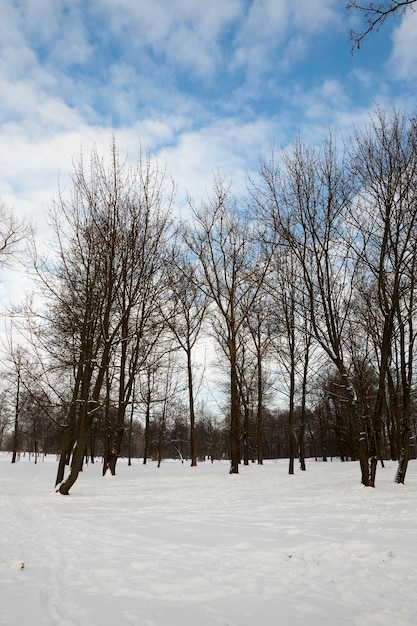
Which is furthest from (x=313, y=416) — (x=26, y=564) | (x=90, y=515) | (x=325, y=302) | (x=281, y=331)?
(x=26, y=564)

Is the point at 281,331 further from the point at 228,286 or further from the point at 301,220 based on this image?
the point at 301,220

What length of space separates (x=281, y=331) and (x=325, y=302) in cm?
865

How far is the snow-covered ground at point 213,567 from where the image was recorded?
11.3 feet

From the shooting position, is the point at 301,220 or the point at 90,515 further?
the point at 301,220

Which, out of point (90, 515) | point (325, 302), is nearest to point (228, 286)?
point (325, 302)

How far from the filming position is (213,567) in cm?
468

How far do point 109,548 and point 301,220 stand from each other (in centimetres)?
1200

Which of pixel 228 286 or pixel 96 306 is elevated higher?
pixel 228 286

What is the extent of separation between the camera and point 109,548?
18.2 ft

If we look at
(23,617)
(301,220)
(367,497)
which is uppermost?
(301,220)

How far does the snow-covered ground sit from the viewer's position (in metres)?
3.43

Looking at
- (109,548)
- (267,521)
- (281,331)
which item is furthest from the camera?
(281,331)

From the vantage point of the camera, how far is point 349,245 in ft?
45.2

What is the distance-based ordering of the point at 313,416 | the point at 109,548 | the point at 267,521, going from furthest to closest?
the point at 313,416 < the point at 267,521 < the point at 109,548
